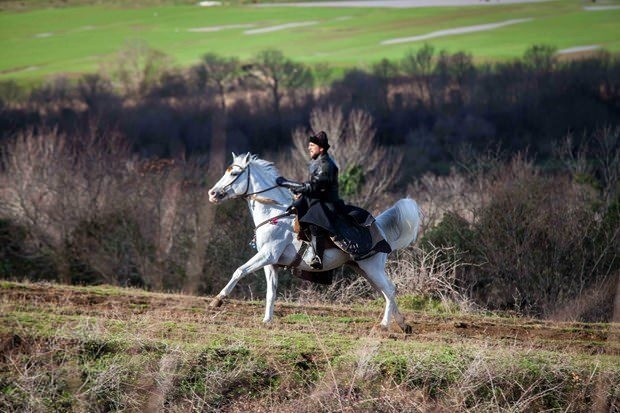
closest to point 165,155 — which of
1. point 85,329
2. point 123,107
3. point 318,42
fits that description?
point 123,107

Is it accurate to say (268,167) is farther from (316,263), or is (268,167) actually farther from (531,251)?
(531,251)

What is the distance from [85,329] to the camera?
1709 cm

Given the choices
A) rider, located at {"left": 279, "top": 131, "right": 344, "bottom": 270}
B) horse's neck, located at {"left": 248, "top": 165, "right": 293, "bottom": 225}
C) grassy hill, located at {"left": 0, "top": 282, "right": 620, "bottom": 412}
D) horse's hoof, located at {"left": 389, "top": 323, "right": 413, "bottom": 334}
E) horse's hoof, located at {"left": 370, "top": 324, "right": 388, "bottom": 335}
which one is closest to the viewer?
grassy hill, located at {"left": 0, "top": 282, "right": 620, "bottom": 412}

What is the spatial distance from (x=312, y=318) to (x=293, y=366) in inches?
96.8

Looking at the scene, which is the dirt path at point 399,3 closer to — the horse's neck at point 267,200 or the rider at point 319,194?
the horse's neck at point 267,200

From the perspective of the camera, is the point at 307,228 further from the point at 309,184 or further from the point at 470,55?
the point at 470,55

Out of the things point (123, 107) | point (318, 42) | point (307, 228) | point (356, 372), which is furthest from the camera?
point (318, 42)

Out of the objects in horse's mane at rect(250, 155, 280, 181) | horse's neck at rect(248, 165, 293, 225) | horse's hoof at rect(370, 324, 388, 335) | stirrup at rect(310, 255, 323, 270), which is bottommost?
horse's hoof at rect(370, 324, 388, 335)

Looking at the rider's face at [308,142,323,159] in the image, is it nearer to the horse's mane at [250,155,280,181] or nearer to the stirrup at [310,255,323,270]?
the horse's mane at [250,155,280,181]

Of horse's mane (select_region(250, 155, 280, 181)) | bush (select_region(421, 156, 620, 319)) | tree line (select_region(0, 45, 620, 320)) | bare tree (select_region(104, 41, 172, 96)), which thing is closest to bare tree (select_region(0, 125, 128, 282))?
tree line (select_region(0, 45, 620, 320))

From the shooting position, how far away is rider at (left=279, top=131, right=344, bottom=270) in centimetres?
1655

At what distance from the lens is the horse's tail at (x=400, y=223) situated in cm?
1759

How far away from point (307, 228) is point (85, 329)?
13.2 ft

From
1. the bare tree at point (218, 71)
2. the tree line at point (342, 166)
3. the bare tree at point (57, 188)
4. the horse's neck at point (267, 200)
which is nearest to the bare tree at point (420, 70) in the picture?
the tree line at point (342, 166)
